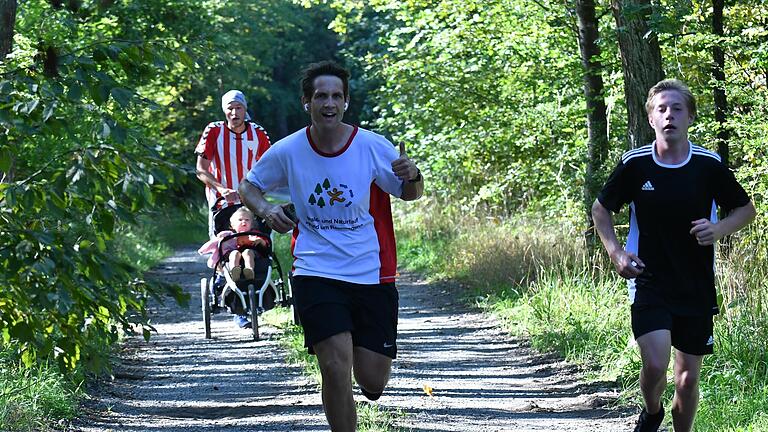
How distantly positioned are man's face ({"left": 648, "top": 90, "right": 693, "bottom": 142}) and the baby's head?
6130mm

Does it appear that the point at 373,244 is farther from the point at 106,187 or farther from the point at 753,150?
the point at 753,150

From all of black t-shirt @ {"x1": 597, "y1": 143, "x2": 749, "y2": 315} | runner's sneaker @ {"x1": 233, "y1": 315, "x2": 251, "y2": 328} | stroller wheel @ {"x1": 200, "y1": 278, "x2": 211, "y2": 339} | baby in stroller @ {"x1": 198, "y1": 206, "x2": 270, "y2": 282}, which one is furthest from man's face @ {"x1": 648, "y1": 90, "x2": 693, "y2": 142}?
runner's sneaker @ {"x1": 233, "y1": 315, "x2": 251, "y2": 328}

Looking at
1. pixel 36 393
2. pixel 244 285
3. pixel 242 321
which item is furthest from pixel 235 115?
pixel 36 393

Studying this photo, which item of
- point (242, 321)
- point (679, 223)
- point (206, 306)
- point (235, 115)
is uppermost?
point (235, 115)

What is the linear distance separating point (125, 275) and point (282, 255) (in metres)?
16.8

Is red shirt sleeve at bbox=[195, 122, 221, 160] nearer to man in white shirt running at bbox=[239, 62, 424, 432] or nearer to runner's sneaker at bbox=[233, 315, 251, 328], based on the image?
runner's sneaker at bbox=[233, 315, 251, 328]

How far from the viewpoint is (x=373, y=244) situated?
602cm

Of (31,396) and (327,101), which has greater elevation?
(327,101)

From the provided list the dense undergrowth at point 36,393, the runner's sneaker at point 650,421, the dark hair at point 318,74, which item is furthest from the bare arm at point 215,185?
the runner's sneaker at point 650,421

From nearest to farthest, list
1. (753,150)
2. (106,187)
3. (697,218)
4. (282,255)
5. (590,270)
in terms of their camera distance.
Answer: (106,187), (697,218), (753,150), (590,270), (282,255)

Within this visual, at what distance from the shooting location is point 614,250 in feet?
19.7

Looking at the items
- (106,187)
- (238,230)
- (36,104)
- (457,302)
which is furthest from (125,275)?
(457,302)

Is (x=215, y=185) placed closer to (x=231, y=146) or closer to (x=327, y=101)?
(x=231, y=146)

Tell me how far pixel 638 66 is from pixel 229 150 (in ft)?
12.7
